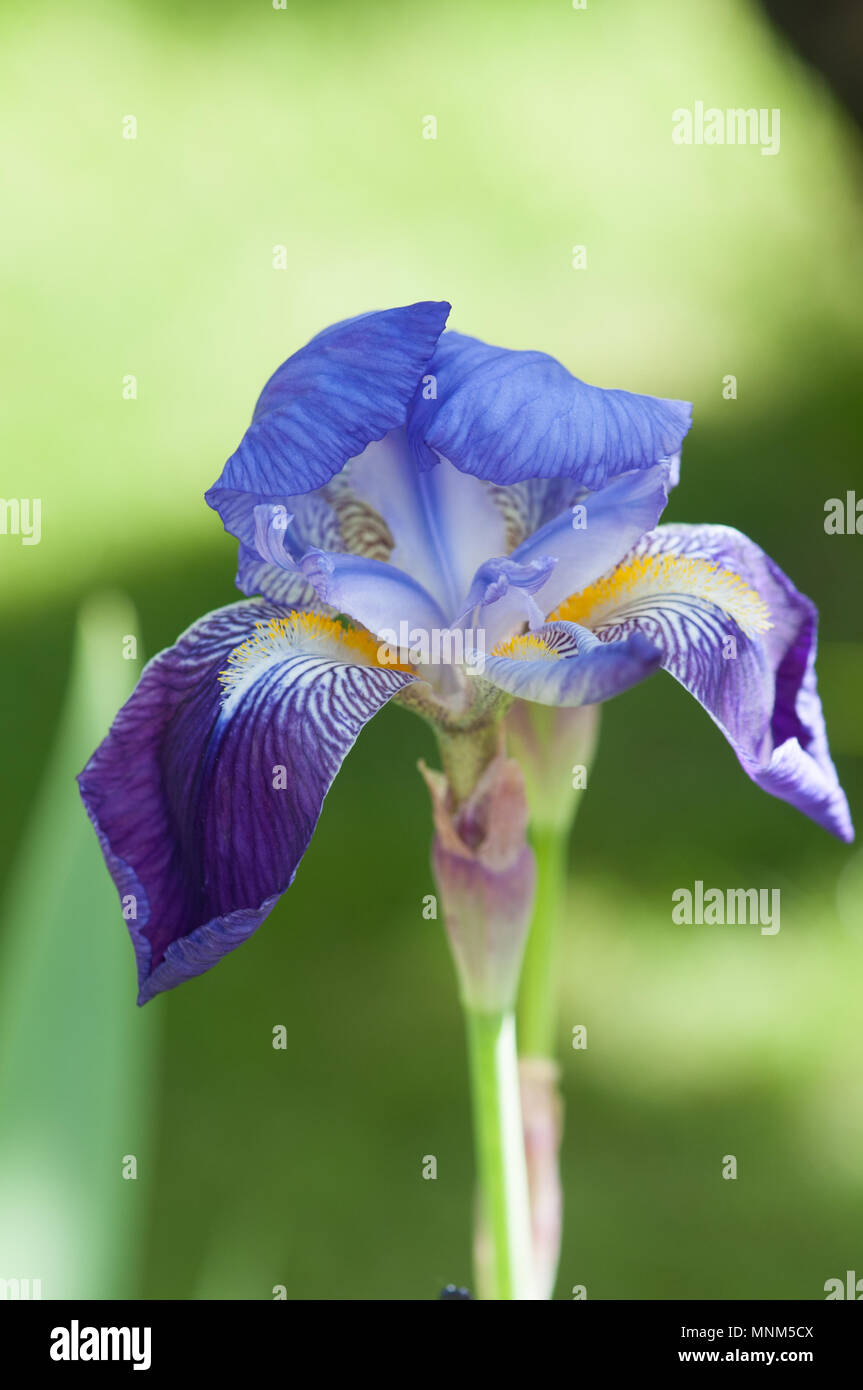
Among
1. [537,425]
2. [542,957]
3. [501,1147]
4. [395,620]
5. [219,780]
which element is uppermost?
[537,425]

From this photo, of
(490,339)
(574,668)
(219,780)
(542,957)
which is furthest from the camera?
(490,339)

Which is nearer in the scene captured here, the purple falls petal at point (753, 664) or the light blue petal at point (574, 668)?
the light blue petal at point (574, 668)

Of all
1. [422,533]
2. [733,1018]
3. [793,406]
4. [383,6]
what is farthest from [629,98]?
[422,533]

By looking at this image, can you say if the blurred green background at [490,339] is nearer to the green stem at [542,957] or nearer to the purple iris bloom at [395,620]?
the green stem at [542,957]

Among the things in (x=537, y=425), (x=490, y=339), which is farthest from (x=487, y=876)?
(x=490, y=339)

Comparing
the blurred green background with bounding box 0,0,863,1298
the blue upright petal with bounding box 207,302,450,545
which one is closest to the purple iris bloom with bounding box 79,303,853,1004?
the blue upright petal with bounding box 207,302,450,545

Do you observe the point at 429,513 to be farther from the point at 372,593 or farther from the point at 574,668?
the point at 574,668

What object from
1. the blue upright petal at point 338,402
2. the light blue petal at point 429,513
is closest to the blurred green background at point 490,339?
the light blue petal at point 429,513
